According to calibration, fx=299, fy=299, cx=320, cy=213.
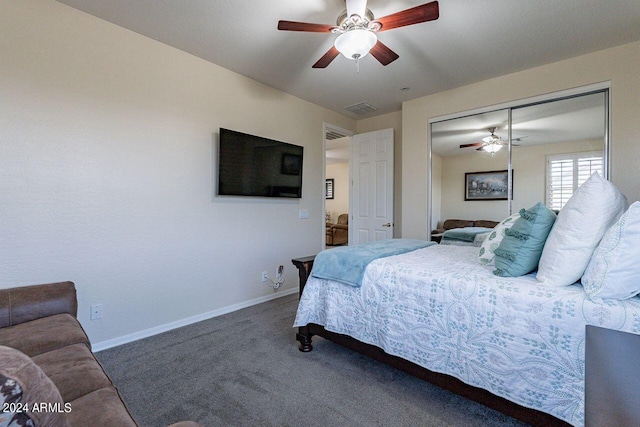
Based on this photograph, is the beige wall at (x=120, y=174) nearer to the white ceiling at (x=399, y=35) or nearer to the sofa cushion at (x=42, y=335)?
the white ceiling at (x=399, y=35)

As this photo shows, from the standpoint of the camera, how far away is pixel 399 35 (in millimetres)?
2574

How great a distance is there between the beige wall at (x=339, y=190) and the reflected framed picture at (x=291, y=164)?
5.28 meters

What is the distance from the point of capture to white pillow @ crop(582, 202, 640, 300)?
48.4 inches

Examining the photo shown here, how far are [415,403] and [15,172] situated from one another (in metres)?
3.00

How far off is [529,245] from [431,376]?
0.91 metres

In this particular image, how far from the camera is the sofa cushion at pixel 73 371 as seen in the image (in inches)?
42.1

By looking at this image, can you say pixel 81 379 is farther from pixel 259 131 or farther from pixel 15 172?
pixel 259 131

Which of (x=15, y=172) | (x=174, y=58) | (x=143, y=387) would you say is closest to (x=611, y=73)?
(x=174, y=58)

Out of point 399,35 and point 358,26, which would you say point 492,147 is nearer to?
point 399,35

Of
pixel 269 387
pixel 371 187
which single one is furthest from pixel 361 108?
pixel 269 387

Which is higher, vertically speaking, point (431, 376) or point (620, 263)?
point (620, 263)

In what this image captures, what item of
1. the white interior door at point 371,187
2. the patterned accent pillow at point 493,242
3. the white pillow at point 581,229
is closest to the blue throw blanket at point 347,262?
the patterned accent pillow at point 493,242

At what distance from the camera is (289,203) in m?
3.95

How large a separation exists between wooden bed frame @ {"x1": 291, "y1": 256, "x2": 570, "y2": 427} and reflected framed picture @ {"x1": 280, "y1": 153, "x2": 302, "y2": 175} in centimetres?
163
